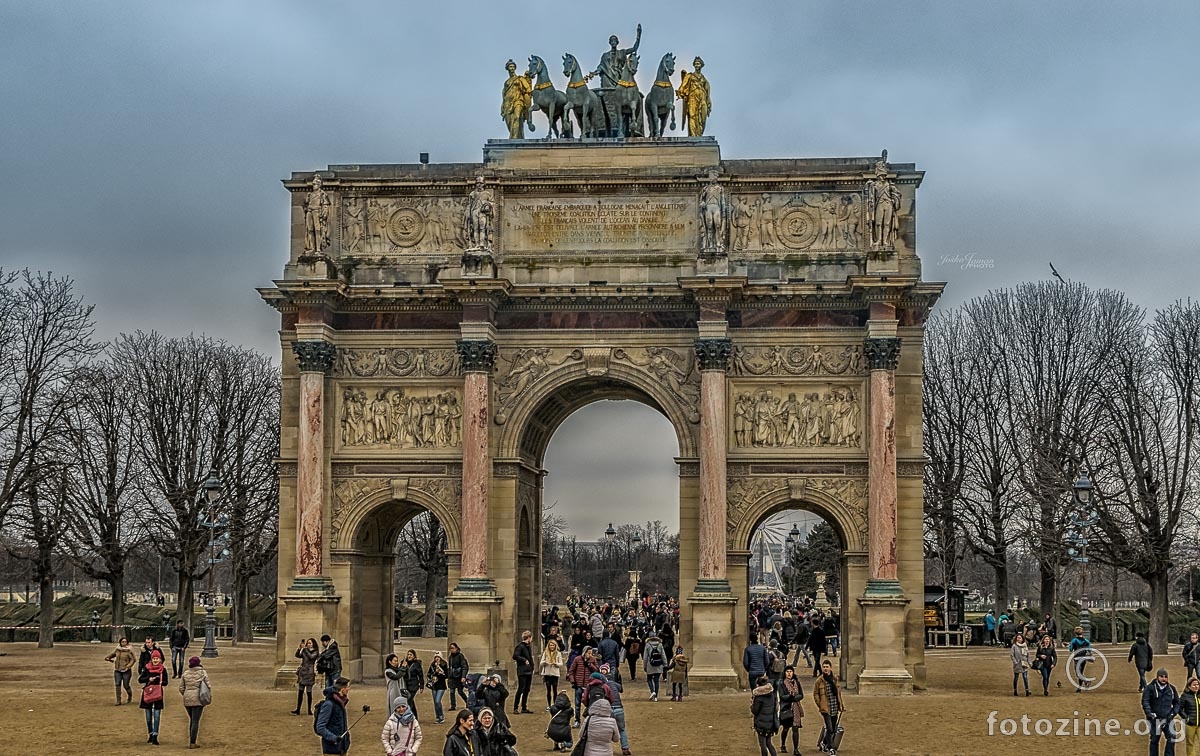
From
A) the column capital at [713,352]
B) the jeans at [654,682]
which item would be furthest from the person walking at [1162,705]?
the column capital at [713,352]

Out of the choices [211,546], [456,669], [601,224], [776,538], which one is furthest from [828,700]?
[776,538]

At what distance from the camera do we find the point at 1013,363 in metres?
54.8

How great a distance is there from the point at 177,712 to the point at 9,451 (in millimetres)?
22016

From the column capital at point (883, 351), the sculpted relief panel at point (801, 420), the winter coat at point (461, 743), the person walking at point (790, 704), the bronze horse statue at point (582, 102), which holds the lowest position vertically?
the person walking at point (790, 704)

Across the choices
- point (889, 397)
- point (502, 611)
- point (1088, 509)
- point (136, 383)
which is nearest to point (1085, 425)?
point (1088, 509)

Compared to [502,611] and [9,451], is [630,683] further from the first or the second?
[9,451]

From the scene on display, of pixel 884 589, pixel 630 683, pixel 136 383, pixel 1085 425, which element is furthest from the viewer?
pixel 136 383

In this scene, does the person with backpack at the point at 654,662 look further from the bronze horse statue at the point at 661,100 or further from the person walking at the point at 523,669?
the bronze horse statue at the point at 661,100

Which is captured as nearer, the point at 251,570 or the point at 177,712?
the point at 177,712

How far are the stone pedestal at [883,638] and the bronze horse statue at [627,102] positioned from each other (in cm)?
1239

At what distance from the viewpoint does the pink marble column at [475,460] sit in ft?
116

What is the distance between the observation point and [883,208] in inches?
1405

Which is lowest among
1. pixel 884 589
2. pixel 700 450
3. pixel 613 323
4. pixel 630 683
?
pixel 630 683

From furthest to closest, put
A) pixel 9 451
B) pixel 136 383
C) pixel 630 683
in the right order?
1. pixel 136 383
2. pixel 9 451
3. pixel 630 683
